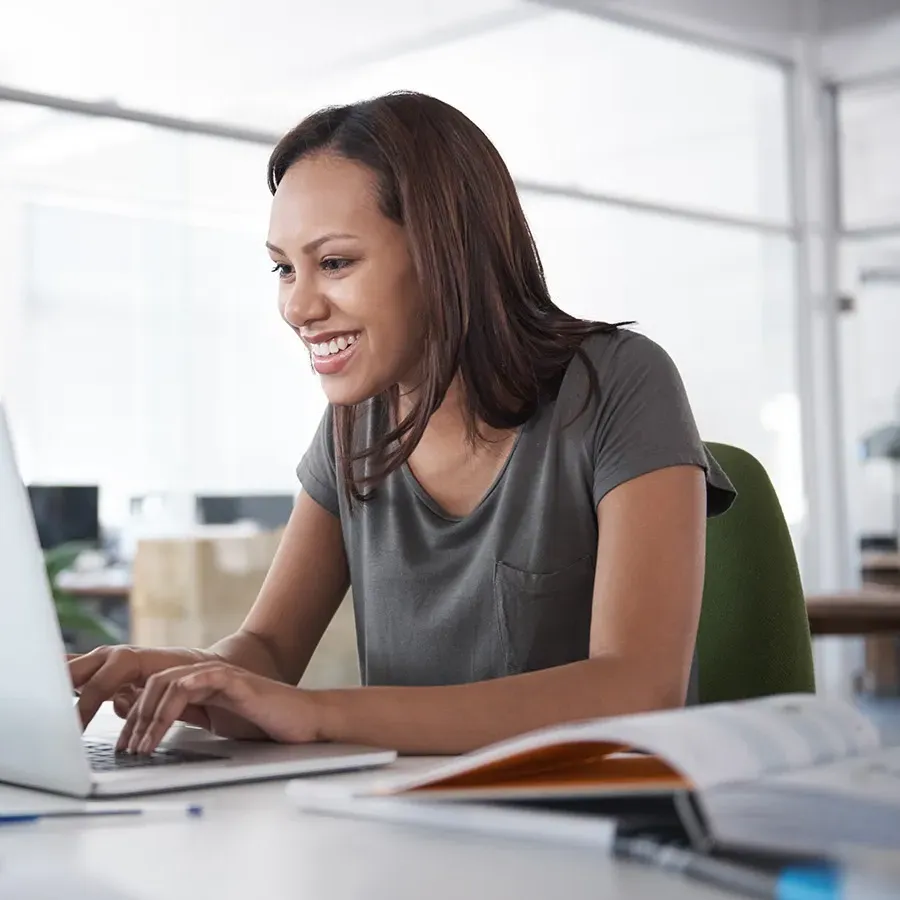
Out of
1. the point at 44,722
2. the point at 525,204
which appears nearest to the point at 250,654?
the point at 44,722

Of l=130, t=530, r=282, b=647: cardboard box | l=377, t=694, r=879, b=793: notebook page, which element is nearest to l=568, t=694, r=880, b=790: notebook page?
l=377, t=694, r=879, b=793: notebook page

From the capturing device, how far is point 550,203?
17.9 feet

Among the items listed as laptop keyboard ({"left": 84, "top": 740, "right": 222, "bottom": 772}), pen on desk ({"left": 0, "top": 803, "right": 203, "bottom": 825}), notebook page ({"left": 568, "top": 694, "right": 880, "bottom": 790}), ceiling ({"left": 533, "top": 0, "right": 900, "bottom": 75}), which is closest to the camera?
notebook page ({"left": 568, "top": 694, "right": 880, "bottom": 790})

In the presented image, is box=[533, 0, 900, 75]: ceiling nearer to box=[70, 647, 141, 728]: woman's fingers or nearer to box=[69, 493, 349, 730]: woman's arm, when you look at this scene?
box=[69, 493, 349, 730]: woman's arm

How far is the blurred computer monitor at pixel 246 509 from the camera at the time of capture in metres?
4.42

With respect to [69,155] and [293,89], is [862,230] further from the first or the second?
[69,155]

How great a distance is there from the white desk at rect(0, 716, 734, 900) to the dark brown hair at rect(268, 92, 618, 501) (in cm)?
69

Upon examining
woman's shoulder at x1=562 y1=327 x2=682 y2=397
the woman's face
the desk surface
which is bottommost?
the desk surface

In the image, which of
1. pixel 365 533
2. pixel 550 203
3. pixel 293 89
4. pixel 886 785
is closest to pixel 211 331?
pixel 293 89

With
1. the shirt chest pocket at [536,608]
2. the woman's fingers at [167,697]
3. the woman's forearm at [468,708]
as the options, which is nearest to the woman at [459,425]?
the shirt chest pocket at [536,608]

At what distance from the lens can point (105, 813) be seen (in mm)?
863

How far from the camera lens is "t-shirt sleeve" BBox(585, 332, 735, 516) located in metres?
1.36

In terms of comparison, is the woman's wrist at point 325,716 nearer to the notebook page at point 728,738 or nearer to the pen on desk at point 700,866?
the notebook page at point 728,738

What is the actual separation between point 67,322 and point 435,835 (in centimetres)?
352
